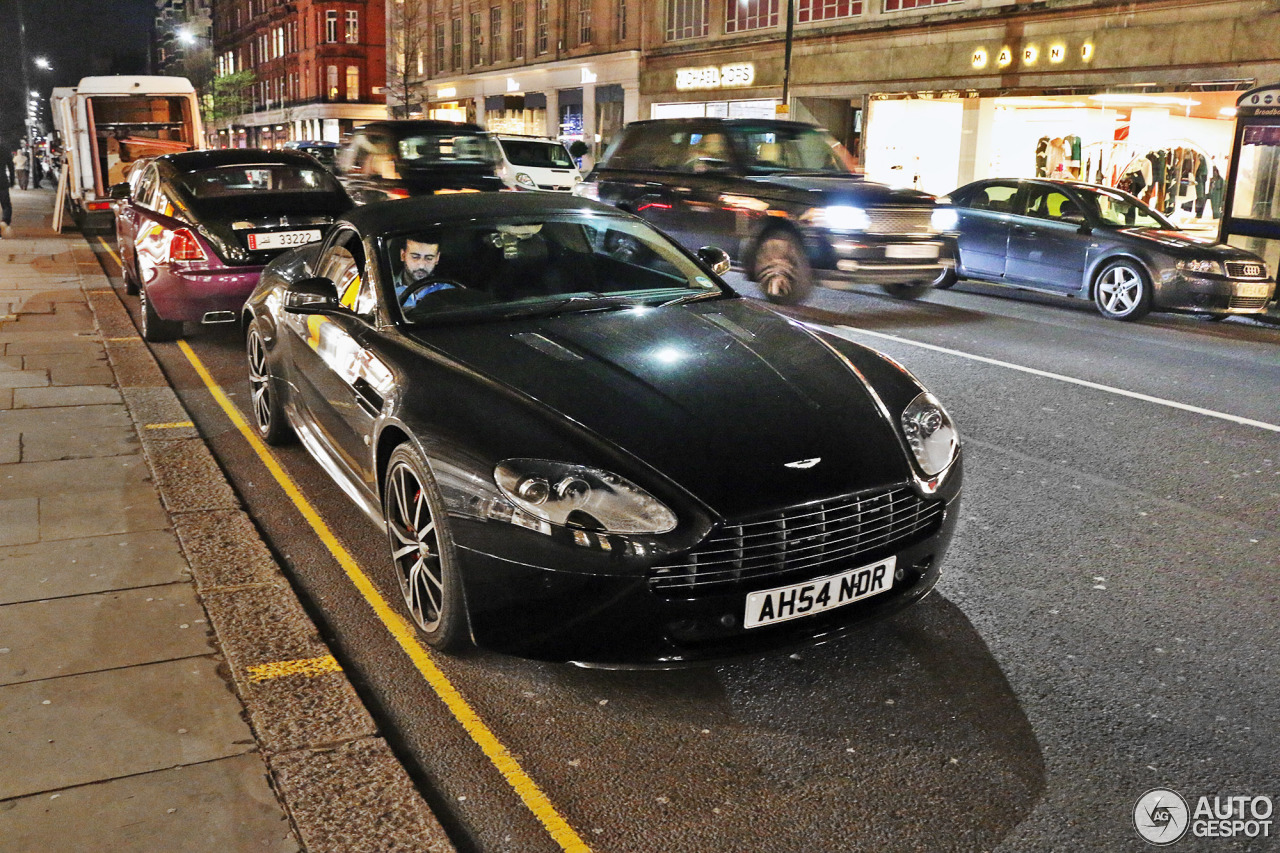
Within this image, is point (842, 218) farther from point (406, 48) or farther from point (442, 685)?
point (406, 48)

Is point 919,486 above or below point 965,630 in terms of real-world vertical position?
above

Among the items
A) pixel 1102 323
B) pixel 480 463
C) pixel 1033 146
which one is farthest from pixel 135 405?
pixel 1033 146

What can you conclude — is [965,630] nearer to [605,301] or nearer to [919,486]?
[919,486]

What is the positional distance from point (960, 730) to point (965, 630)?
28.7 inches

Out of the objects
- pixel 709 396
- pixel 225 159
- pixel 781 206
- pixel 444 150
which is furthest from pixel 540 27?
pixel 709 396

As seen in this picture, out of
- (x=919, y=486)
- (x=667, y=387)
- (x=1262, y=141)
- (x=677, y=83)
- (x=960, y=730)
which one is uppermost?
(x=677, y=83)

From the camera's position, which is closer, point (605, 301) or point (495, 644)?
point (495, 644)

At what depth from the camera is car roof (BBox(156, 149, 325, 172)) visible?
32.8ft

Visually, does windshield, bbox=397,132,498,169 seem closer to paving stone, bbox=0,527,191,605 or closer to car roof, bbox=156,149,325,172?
car roof, bbox=156,149,325,172

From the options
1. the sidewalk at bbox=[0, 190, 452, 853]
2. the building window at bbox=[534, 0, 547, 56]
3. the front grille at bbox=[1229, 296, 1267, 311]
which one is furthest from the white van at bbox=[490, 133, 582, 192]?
the building window at bbox=[534, 0, 547, 56]

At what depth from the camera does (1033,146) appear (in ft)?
76.6

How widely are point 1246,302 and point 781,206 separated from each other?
16.4ft

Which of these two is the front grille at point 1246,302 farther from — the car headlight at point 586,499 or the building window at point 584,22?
the building window at point 584,22

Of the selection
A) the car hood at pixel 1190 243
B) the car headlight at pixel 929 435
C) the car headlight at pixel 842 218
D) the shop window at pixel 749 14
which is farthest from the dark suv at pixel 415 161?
the shop window at pixel 749 14
